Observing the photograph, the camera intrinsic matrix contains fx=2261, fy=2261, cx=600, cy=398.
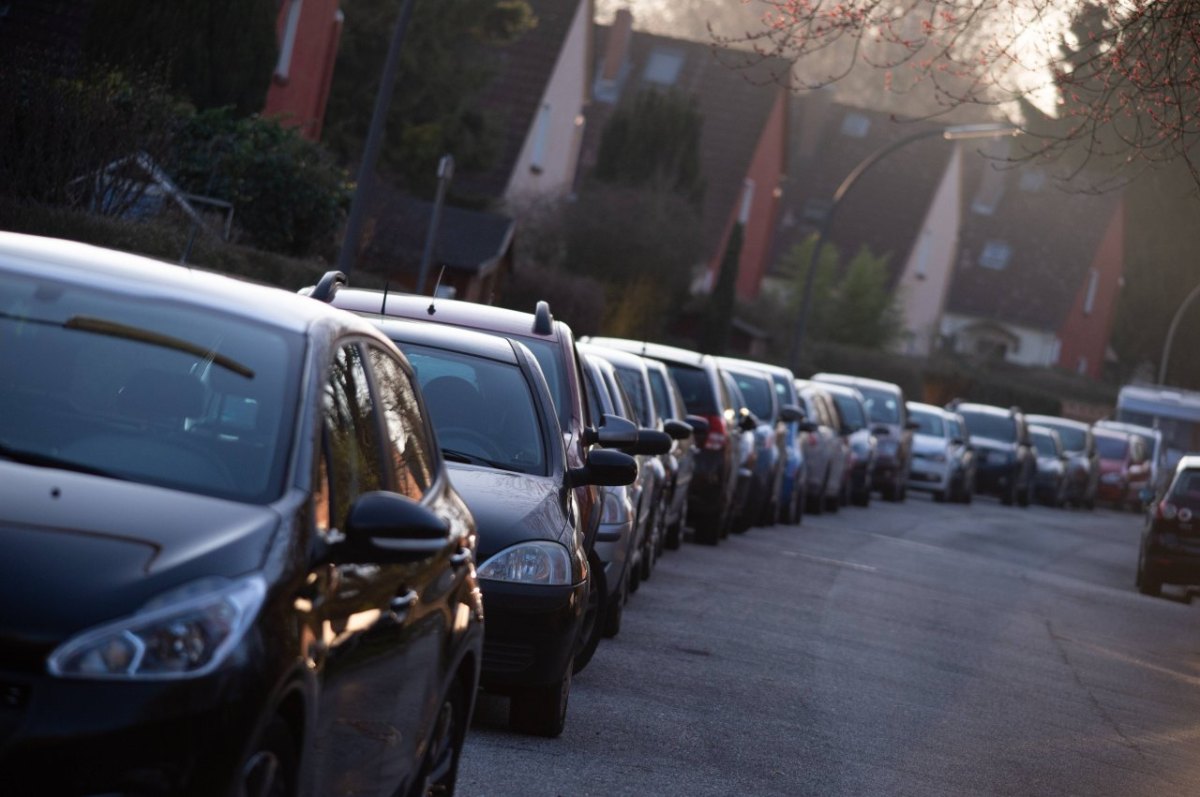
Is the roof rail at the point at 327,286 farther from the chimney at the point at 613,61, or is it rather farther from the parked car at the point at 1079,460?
the chimney at the point at 613,61

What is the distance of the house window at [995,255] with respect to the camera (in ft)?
276

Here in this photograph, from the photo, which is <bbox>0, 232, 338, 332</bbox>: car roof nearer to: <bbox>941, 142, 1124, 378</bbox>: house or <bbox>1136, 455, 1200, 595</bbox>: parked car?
<bbox>1136, 455, 1200, 595</bbox>: parked car

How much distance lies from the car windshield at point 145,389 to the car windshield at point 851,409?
29126mm

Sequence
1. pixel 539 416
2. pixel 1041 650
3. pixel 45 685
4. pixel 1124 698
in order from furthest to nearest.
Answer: pixel 1041 650, pixel 1124 698, pixel 539 416, pixel 45 685

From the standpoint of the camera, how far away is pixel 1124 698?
1417 centimetres

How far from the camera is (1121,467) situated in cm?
5478

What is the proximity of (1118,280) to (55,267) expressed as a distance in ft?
286

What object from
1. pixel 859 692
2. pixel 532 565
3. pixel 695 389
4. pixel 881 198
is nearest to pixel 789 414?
pixel 695 389

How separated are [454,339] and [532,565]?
4.98 feet

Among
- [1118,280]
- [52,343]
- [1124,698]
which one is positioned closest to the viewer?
[52,343]

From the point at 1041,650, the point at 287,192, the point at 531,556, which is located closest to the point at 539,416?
the point at 531,556

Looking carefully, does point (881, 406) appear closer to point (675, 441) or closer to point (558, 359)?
point (675, 441)

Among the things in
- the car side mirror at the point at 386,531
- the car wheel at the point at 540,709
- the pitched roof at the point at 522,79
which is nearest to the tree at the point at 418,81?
the pitched roof at the point at 522,79

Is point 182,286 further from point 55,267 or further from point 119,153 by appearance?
point 119,153
